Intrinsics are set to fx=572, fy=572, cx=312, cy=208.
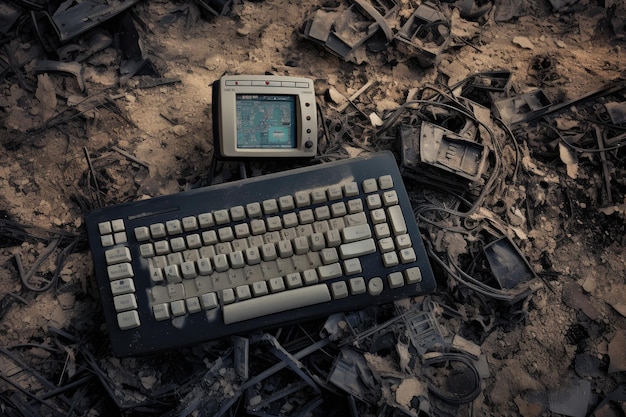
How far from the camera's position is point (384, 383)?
124 centimetres

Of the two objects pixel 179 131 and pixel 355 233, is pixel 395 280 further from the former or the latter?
pixel 179 131

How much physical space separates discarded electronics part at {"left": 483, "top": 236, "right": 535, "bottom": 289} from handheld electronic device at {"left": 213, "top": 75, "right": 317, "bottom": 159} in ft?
1.63

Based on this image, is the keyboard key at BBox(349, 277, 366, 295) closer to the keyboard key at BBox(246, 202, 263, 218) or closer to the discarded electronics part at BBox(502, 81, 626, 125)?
the keyboard key at BBox(246, 202, 263, 218)

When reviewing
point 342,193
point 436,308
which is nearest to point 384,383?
point 436,308

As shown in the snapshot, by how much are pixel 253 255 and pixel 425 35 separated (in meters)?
0.84

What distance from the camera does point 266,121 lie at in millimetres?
1393

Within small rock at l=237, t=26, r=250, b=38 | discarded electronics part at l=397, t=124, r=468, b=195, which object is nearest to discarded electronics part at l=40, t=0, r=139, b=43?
small rock at l=237, t=26, r=250, b=38

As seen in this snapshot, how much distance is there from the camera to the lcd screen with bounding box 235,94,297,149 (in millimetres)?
1378

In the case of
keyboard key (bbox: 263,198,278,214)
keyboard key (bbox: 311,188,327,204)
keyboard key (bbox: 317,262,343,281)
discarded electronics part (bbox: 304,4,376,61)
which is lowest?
keyboard key (bbox: 317,262,343,281)

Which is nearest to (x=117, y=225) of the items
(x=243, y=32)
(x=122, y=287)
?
(x=122, y=287)

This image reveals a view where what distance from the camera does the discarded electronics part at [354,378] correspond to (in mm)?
1230

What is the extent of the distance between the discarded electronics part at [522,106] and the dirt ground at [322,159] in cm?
3

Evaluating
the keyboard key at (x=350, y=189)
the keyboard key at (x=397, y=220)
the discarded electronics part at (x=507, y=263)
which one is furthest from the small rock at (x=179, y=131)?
the discarded electronics part at (x=507, y=263)

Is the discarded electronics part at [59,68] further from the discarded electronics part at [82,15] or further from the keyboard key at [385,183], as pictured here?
the keyboard key at [385,183]
